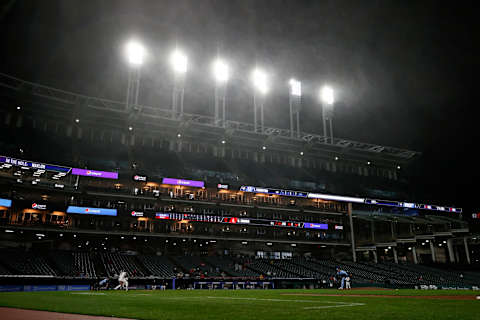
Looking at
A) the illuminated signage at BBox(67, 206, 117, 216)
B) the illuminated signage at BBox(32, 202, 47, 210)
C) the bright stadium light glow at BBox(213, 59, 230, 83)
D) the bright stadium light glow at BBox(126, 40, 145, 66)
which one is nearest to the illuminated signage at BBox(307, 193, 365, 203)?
the bright stadium light glow at BBox(213, 59, 230, 83)

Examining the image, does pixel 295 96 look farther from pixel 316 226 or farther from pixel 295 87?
pixel 316 226

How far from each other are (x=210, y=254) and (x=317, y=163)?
114ft

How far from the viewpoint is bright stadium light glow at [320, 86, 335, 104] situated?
56.6 metres

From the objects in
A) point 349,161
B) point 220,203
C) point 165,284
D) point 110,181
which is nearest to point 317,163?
point 349,161

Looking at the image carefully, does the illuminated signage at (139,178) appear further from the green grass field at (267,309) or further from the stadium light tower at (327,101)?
the green grass field at (267,309)

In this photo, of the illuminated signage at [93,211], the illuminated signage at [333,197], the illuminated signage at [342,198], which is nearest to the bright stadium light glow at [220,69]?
the illuminated signage at [342,198]

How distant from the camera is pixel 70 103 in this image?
181 feet

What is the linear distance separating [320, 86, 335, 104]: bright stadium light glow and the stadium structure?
10.0m

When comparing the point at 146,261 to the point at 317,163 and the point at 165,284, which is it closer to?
the point at 165,284

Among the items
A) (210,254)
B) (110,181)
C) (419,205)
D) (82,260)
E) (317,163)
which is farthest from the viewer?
(317,163)

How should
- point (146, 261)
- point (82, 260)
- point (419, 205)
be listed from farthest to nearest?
point (419, 205) < point (146, 261) < point (82, 260)

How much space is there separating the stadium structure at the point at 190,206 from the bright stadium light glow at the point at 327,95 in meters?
10.0

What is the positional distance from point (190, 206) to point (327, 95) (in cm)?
2831

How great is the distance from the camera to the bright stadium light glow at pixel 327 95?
56.6 metres
